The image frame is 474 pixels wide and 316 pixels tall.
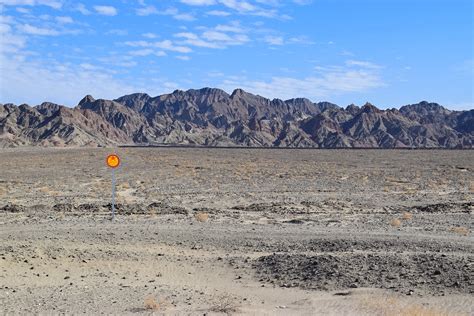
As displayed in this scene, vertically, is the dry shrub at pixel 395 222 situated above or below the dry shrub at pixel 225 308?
above

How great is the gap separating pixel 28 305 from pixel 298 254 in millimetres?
6425

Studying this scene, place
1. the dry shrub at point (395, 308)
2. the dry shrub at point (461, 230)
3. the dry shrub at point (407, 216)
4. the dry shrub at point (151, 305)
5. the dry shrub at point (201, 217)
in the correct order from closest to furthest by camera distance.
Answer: the dry shrub at point (395, 308) < the dry shrub at point (151, 305) < the dry shrub at point (461, 230) < the dry shrub at point (201, 217) < the dry shrub at point (407, 216)

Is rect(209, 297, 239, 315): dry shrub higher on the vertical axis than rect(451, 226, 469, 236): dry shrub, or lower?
lower

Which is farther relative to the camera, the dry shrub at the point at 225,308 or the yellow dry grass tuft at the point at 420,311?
the dry shrub at the point at 225,308

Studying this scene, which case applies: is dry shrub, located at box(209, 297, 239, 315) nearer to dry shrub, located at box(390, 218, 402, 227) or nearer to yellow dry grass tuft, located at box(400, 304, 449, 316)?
yellow dry grass tuft, located at box(400, 304, 449, 316)

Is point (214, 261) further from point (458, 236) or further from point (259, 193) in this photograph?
point (259, 193)

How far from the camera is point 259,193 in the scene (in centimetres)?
3195

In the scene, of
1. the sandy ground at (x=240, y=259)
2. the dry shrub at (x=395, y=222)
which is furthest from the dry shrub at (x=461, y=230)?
the dry shrub at (x=395, y=222)

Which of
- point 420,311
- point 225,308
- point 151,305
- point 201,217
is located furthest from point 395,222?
point 151,305

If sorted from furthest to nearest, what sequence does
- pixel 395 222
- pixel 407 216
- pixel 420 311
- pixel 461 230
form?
1. pixel 407 216
2. pixel 395 222
3. pixel 461 230
4. pixel 420 311

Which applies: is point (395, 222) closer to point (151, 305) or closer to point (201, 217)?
point (201, 217)

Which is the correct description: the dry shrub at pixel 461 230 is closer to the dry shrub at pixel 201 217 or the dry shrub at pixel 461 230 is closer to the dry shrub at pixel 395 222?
the dry shrub at pixel 395 222

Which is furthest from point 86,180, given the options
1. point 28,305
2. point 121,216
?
point 28,305

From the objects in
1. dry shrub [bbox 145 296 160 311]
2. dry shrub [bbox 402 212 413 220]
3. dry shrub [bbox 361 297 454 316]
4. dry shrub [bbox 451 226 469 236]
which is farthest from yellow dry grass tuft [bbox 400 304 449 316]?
dry shrub [bbox 402 212 413 220]
